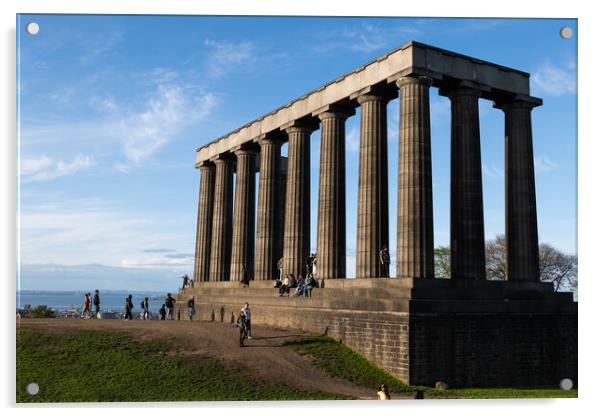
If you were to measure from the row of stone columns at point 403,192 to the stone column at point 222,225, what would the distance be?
33.1ft

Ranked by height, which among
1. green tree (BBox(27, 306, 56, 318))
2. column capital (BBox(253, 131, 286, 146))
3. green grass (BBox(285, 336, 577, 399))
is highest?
column capital (BBox(253, 131, 286, 146))

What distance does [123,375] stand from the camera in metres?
30.1

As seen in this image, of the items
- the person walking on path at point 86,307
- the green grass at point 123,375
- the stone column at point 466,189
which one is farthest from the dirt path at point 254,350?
the stone column at point 466,189

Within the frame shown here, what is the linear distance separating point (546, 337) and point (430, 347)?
28.5ft

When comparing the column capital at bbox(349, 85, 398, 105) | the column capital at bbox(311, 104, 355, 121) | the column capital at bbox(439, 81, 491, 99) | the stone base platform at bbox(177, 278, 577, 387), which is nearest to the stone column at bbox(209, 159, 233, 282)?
the column capital at bbox(311, 104, 355, 121)

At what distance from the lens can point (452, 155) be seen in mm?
43906

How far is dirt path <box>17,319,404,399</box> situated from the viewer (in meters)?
30.7

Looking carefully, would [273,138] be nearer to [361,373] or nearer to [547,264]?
[361,373]

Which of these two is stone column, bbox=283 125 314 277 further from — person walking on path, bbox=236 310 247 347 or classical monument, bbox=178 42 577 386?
person walking on path, bbox=236 310 247 347

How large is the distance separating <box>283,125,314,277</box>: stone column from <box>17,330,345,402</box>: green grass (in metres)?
17.8

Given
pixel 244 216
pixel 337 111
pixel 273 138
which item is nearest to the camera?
pixel 337 111

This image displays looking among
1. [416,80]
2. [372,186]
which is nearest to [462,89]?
[416,80]

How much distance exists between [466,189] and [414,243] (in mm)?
6286
